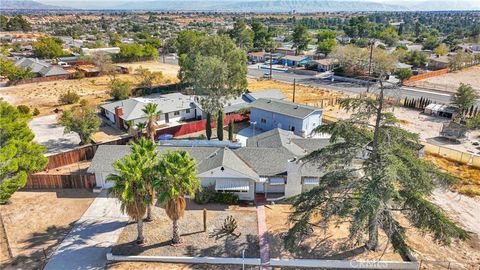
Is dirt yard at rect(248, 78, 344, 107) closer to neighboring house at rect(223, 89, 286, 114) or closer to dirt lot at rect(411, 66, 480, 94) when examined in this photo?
neighboring house at rect(223, 89, 286, 114)

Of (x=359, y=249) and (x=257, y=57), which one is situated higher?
(x=257, y=57)

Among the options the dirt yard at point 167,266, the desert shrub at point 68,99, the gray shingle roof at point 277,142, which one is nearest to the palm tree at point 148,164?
the dirt yard at point 167,266

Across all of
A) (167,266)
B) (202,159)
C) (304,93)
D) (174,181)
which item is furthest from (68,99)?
(167,266)

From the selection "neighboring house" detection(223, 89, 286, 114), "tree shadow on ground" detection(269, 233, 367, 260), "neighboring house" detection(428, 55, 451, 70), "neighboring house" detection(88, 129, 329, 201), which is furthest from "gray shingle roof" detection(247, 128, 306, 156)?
"neighboring house" detection(428, 55, 451, 70)

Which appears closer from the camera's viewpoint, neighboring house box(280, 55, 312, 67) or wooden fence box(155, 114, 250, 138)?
wooden fence box(155, 114, 250, 138)

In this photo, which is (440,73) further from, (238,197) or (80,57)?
(80,57)

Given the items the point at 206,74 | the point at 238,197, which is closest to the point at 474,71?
the point at 206,74

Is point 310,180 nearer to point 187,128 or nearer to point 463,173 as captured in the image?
point 463,173
